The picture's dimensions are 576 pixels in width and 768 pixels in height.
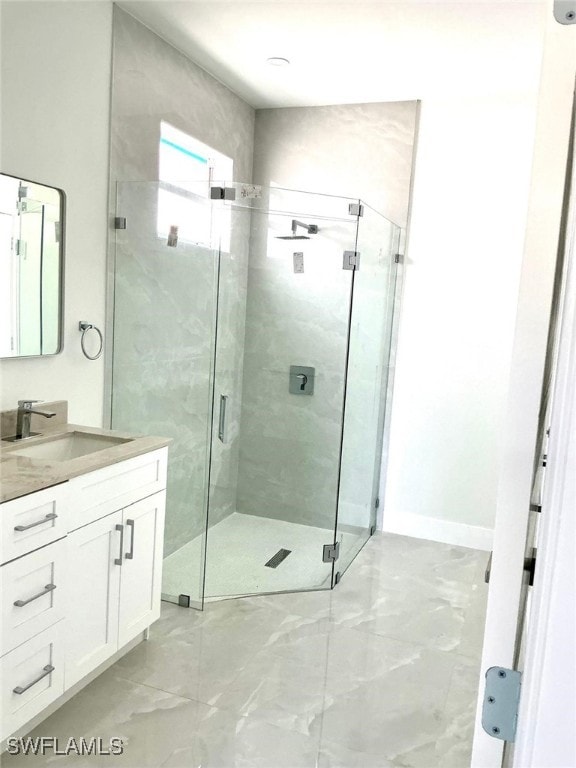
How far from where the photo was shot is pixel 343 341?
11.1 ft

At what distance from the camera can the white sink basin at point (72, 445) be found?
8.27 ft

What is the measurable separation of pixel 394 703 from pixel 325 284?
2011 mm

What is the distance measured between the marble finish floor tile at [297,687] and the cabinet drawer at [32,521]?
2.21 ft

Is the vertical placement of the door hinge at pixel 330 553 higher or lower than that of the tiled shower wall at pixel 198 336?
lower

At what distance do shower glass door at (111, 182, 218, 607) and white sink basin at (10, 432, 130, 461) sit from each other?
0.50 m

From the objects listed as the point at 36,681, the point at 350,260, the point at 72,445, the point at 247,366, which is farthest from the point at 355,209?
the point at 36,681

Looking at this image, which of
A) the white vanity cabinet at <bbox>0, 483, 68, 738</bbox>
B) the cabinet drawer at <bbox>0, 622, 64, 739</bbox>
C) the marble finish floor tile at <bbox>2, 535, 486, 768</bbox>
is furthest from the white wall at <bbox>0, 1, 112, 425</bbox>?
the marble finish floor tile at <bbox>2, 535, 486, 768</bbox>

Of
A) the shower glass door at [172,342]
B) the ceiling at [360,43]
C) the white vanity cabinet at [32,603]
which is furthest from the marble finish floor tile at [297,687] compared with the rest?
the ceiling at [360,43]

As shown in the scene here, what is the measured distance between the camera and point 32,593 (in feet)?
6.31

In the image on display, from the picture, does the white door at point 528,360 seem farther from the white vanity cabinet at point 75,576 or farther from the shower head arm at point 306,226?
the shower head arm at point 306,226

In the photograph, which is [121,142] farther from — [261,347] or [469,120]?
[469,120]

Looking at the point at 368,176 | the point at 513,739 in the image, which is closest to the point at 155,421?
the point at 368,176

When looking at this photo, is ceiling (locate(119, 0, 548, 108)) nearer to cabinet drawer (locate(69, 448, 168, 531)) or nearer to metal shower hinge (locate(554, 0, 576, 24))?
cabinet drawer (locate(69, 448, 168, 531))

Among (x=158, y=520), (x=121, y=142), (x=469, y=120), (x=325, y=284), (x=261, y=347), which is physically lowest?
(x=158, y=520)
